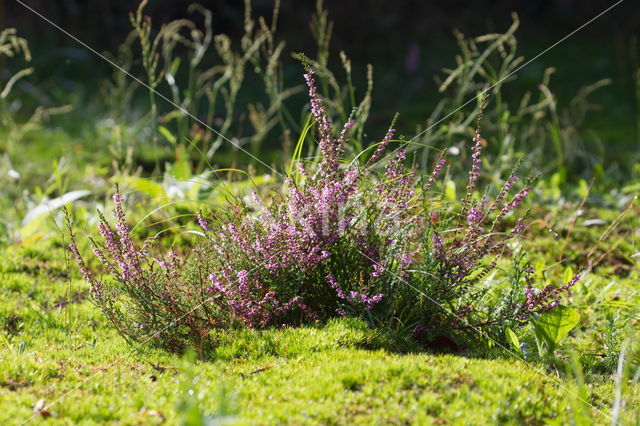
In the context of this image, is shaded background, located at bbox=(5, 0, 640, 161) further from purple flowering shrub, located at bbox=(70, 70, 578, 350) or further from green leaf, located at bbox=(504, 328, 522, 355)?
green leaf, located at bbox=(504, 328, 522, 355)

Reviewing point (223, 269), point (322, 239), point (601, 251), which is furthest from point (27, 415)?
point (601, 251)

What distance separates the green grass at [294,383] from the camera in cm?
264

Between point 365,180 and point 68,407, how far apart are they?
6.13ft

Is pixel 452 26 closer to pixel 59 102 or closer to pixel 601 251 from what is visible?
pixel 59 102

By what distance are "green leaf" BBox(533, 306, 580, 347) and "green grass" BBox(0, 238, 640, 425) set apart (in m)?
0.16

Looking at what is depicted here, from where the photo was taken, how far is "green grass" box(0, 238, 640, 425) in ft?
8.65

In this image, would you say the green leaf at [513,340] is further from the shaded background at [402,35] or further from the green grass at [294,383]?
the shaded background at [402,35]

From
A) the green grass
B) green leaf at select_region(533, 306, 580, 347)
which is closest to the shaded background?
green leaf at select_region(533, 306, 580, 347)

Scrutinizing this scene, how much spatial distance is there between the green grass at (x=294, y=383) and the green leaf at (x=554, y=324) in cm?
16

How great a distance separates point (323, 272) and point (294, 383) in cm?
86

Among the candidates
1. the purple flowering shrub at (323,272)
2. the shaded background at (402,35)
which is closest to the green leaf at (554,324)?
the purple flowering shrub at (323,272)

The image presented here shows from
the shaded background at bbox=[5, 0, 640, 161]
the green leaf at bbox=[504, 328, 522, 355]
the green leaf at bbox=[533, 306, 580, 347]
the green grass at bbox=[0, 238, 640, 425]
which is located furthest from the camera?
the shaded background at bbox=[5, 0, 640, 161]

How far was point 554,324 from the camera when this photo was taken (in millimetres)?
3480

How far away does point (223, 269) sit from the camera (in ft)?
11.7
